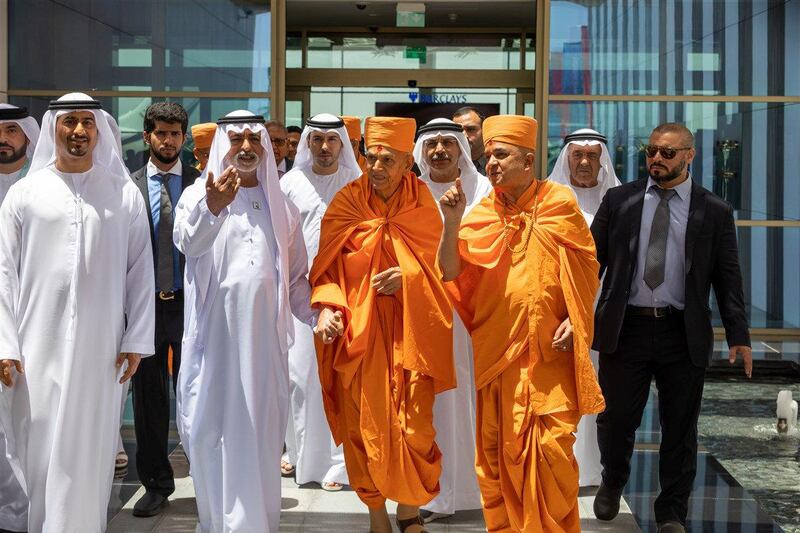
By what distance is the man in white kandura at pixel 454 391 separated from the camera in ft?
18.4

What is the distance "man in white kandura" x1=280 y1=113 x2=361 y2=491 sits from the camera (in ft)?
20.6

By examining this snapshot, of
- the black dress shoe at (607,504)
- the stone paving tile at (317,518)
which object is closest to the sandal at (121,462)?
the stone paving tile at (317,518)

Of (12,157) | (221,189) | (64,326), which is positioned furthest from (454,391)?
(12,157)

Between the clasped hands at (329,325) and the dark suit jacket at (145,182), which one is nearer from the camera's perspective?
the clasped hands at (329,325)

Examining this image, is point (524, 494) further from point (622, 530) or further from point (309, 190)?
point (309, 190)

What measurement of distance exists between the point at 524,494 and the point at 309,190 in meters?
2.41

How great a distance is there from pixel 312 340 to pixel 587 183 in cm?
167

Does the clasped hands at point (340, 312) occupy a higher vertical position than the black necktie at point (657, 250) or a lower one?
lower

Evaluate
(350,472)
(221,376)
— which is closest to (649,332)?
(350,472)

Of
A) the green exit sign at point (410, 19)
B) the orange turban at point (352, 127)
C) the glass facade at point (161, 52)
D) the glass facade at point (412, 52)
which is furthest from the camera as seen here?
the glass facade at point (412, 52)

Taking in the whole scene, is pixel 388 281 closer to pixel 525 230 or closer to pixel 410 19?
pixel 525 230

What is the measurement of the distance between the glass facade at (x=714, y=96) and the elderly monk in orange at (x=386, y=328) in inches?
245

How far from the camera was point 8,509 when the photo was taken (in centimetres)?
521

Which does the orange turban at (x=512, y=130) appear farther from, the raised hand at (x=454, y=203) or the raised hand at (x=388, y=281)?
the raised hand at (x=388, y=281)
